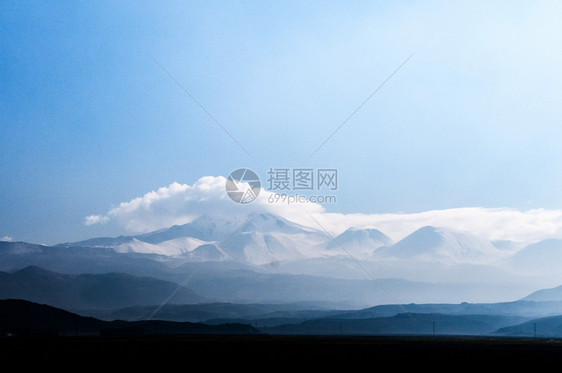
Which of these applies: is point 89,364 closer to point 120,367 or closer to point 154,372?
point 120,367

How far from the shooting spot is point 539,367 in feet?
209

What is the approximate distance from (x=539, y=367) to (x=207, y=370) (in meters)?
30.6

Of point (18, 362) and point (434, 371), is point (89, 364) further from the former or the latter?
point (434, 371)

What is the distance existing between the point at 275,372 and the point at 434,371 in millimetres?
13442

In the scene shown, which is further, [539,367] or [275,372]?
[539,367]

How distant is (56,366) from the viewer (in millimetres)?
59250

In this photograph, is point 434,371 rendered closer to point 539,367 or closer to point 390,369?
point 390,369

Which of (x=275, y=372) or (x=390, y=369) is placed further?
(x=390, y=369)

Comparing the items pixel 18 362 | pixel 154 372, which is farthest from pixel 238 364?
pixel 18 362

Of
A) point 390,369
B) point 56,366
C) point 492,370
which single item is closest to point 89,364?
point 56,366

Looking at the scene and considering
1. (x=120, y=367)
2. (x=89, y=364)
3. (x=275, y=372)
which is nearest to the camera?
(x=275, y=372)

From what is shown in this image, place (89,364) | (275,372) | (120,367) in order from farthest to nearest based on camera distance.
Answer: (89,364), (120,367), (275,372)

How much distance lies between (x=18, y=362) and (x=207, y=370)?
19691 mm

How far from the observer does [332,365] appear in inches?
2482
